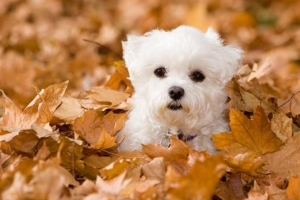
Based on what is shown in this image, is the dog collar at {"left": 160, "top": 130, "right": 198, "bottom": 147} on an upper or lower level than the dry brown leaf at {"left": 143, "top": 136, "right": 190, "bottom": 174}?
upper

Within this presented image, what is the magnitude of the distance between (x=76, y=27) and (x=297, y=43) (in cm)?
203

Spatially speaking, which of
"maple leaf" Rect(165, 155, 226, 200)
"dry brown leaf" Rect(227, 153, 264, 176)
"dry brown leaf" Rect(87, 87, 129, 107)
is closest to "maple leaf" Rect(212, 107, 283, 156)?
"dry brown leaf" Rect(227, 153, 264, 176)

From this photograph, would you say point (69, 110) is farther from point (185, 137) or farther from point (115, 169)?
point (115, 169)

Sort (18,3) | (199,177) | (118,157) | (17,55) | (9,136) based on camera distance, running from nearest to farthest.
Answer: (199,177)
(9,136)
(118,157)
(17,55)
(18,3)

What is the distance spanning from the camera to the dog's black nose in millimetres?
2775

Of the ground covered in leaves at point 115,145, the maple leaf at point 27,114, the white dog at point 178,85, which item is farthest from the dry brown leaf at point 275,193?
the maple leaf at point 27,114

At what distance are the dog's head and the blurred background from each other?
60.9 inches

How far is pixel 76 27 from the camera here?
6.43 meters

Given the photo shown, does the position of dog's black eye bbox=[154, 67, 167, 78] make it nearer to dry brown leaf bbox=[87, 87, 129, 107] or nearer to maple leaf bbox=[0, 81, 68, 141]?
dry brown leaf bbox=[87, 87, 129, 107]

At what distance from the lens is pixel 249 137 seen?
2727 millimetres

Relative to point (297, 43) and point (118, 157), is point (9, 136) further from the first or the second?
point (297, 43)

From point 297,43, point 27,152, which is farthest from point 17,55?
point 27,152

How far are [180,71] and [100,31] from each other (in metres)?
3.36

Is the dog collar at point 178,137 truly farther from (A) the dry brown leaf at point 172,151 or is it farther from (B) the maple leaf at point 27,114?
(B) the maple leaf at point 27,114
